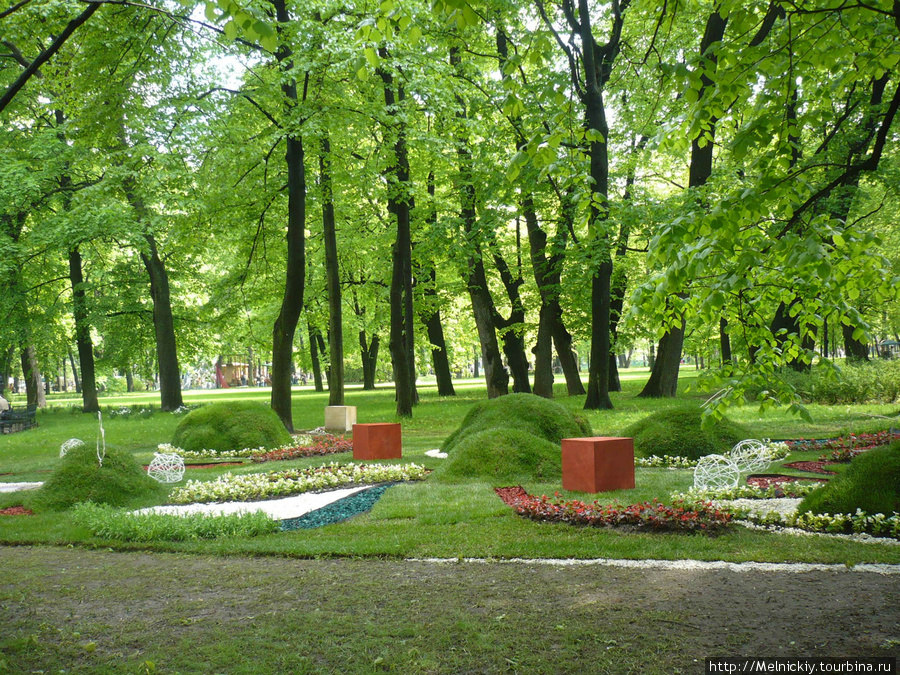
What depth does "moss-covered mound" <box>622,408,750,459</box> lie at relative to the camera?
38.5 ft

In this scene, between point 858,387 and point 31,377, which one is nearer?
point 858,387

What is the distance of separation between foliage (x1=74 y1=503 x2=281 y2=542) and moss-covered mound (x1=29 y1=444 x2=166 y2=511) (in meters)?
1.55

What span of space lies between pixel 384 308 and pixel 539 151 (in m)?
28.0

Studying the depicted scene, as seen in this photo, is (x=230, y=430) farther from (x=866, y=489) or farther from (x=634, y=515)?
(x=866, y=489)

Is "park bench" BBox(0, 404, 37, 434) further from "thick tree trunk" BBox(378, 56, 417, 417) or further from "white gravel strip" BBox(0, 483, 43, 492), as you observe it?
"thick tree trunk" BBox(378, 56, 417, 417)

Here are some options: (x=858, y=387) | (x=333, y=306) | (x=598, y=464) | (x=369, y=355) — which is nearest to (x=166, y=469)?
(x=598, y=464)

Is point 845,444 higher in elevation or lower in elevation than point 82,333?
lower

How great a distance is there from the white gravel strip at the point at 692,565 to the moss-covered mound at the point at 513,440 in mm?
3876

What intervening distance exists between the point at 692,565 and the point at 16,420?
2234 centimetres

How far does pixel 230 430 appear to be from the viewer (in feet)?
51.3

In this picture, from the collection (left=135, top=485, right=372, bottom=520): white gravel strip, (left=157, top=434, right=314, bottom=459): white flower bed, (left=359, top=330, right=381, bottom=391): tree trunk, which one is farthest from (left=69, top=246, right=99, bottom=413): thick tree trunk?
(left=135, top=485, right=372, bottom=520): white gravel strip

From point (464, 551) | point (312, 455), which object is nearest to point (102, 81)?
point (312, 455)

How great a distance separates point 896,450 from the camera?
7.00 m

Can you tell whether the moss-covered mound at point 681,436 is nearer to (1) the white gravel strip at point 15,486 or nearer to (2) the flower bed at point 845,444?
(2) the flower bed at point 845,444
